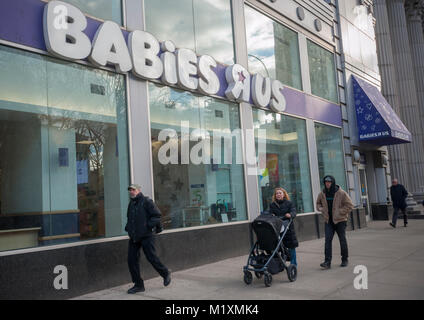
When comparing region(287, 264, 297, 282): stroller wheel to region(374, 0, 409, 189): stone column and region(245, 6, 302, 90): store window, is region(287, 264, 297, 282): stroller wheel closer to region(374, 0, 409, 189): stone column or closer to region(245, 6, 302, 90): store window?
region(245, 6, 302, 90): store window

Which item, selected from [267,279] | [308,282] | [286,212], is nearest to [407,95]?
[286,212]

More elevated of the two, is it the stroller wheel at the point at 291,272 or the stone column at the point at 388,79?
the stone column at the point at 388,79

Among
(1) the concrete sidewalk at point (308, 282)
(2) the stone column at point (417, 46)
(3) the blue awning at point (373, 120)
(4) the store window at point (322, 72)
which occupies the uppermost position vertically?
(2) the stone column at point (417, 46)

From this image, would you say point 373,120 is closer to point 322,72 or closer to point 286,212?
point 322,72

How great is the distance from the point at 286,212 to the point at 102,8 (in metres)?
5.13

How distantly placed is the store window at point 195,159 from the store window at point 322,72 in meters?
5.21

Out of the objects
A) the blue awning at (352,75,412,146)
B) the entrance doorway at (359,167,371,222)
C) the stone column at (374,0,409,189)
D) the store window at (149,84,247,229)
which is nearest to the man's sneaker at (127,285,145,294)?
the store window at (149,84,247,229)

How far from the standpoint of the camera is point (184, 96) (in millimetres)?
9172

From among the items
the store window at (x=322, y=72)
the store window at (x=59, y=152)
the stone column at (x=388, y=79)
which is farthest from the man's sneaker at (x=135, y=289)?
the stone column at (x=388, y=79)

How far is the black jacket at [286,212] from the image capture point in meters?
6.99

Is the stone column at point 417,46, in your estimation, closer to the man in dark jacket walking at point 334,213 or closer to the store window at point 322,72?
the store window at point 322,72
